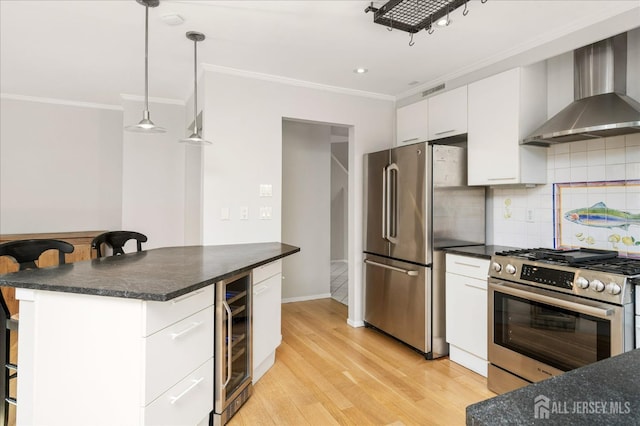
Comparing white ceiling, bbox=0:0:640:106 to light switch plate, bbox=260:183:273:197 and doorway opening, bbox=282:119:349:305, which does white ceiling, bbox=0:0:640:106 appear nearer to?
light switch plate, bbox=260:183:273:197

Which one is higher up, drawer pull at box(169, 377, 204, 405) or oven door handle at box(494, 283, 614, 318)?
oven door handle at box(494, 283, 614, 318)

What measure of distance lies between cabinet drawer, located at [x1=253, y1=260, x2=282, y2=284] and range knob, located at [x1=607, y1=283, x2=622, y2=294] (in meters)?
2.05

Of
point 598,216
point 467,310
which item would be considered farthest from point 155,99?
point 598,216

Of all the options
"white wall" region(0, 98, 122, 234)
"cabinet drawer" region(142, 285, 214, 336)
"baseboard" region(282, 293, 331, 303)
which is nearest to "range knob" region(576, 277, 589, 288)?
"cabinet drawer" region(142, 285, 214, 336)

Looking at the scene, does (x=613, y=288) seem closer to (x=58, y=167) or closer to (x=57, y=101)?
(x=58, y=167)

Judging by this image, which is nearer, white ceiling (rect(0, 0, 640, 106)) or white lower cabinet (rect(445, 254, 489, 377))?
white ceiling (rect(0, 0, 640, 106))

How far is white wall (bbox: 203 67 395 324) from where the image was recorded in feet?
10.4

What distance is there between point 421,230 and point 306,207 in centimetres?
212

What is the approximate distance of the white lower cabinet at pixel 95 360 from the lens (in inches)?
57.7

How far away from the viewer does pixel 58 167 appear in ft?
14.3

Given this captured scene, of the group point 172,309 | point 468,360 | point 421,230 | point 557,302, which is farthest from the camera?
point 421,230

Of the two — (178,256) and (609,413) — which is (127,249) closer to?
(178,256)

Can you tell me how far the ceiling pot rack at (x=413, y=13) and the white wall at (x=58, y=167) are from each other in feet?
12.3

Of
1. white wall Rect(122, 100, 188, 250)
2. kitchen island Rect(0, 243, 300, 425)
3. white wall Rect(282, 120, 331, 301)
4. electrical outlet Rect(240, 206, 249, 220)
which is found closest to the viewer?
kitchen island Rect(0, 243, 300, 425)
